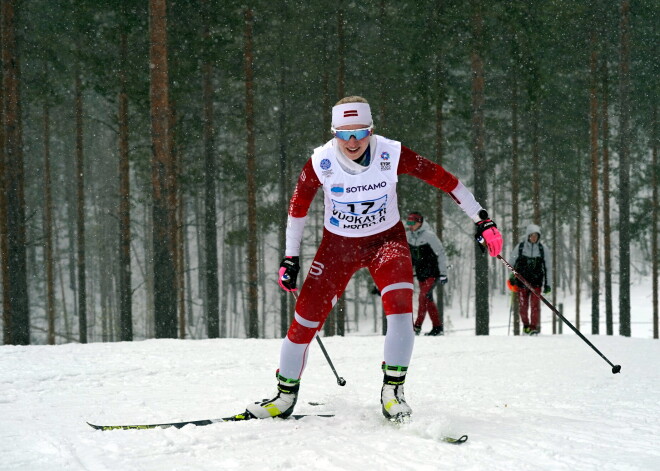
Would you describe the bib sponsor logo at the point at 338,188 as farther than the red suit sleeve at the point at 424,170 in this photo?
No

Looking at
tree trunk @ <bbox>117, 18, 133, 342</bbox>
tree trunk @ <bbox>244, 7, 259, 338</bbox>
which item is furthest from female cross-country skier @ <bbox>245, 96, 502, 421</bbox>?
tree trunk @ <bbox>117, 18, 133, 342</bbox>

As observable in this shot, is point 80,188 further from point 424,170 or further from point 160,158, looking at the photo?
point 424,170

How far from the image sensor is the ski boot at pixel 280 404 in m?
3.96

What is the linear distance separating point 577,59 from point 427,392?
18.3m

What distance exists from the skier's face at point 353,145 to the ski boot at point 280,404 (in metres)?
1.69

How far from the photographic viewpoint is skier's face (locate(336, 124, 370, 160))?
13.5 ft

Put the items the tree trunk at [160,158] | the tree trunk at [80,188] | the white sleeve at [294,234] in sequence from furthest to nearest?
the tree trunk at [80,188] → the tree trunk at [160,158] → the white sleeve at [294,234]

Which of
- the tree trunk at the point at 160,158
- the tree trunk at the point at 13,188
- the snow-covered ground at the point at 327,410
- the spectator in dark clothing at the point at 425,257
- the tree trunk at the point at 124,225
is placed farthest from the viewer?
the tree trunk at the point at 124,225

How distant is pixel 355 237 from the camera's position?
428cm

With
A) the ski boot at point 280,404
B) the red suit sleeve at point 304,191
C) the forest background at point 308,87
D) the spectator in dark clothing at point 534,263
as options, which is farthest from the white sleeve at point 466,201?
the forest background at point 308,87

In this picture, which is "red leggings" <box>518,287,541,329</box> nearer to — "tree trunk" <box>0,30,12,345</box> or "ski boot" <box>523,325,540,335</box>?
"ski boot" <box>523,325,540,335</box>

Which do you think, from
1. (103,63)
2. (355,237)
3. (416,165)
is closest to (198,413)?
(355,237)

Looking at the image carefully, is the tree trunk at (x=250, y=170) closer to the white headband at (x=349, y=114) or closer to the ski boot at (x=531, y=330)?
the ski boot at (x=531, y=330)

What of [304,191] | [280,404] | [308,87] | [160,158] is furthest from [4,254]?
[280,404]
